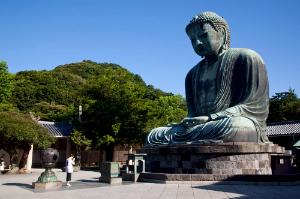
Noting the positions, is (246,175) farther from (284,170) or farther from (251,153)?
(284,170)

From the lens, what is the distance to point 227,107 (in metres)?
13.6

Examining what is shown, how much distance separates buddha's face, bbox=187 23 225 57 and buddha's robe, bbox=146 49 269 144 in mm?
447

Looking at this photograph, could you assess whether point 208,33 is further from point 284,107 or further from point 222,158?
point 284,107

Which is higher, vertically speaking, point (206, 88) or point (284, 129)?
point (206, 88)

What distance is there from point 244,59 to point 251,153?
3894 mm

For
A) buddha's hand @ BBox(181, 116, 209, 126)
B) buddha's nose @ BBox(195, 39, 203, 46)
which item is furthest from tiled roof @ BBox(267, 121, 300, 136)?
buddha's hand @ BBox(181, 116, 209, 126)

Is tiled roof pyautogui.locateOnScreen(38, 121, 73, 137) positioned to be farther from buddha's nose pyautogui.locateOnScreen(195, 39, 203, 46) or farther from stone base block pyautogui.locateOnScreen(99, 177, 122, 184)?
buddha's nose pyautogui.locateOnScreen(195, 39, 203, 46)

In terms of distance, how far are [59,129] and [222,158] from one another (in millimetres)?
19831

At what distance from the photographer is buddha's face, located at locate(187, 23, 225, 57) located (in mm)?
14133

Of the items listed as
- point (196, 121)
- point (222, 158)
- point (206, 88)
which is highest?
point (206, 88)

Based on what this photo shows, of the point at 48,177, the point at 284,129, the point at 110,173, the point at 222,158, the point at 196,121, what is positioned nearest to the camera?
the point at 48,177

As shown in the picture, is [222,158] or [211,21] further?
[211,21]

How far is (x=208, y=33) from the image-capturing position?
14.2 m

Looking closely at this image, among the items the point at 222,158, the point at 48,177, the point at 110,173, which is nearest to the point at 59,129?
the point at 110,173
